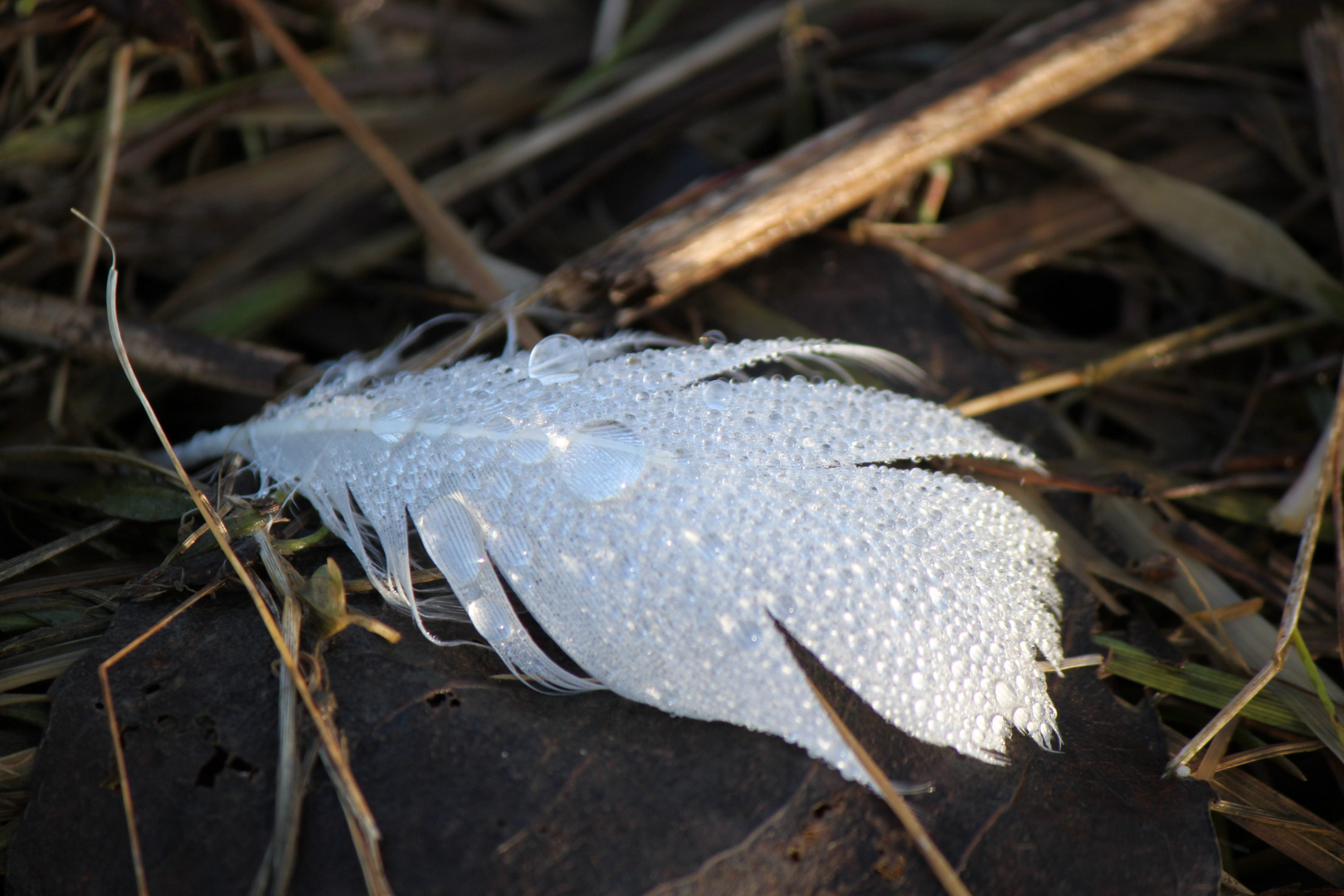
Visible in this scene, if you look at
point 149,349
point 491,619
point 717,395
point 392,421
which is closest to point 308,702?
point 491,619

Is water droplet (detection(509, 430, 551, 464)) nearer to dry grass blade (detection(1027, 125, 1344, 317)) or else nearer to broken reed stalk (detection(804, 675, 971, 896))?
broken reed stalk (detection(804, 675, 971, 896))

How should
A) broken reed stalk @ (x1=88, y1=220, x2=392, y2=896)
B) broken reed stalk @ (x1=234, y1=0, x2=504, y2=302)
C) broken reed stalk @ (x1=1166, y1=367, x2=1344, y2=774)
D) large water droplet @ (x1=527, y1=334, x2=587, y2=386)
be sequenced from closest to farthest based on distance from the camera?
broken reed stalk @ (x1=88, y1=220, x2=392, y2=896), broken reed stalk @ (x1=1166, y1=367, x2=1344, y2=774), large water droplet @ (x1=527, y1=334, x2=587, y2=386), broken reed stalk @ (x1=234, y1=0, x2=504, y2=302)

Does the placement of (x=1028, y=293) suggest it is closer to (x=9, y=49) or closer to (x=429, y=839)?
(x=429, y=839)

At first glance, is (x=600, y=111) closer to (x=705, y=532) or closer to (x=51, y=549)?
(x=705, y=532)

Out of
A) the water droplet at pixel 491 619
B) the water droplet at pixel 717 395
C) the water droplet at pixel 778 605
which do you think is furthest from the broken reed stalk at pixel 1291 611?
the water droplet at pixel 491 619

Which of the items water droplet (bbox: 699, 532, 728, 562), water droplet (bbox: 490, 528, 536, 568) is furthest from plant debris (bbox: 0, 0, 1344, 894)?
water droplet (bbox: 699, 532, 728, 562)

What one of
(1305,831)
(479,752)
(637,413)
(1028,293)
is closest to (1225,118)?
(1028,293)
